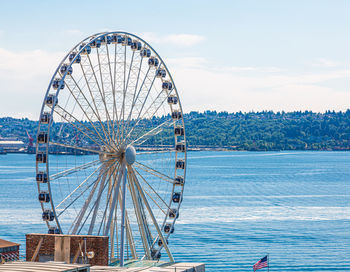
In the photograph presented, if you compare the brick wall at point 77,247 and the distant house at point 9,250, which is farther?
the distant house at point 9,250

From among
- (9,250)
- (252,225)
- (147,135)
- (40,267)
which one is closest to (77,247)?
(40,267)

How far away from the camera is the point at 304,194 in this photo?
14562 centimetres

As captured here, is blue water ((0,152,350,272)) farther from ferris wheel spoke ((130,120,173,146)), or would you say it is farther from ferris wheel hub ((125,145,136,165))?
ferris wheel hub ((125,145,136,165))

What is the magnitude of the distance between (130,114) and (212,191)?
346ft

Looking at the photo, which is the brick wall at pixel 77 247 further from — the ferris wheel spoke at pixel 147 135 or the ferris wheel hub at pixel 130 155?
the ferris wheel spoke at pixel 147 135

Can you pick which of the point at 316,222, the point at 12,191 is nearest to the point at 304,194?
the point at 316,222

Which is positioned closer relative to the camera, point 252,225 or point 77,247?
point 77,247

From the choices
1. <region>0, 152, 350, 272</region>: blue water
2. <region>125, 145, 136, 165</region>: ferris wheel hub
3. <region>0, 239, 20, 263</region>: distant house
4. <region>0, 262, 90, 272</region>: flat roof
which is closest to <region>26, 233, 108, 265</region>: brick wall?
<region>0, 262, 90, 272</region>: flat roof

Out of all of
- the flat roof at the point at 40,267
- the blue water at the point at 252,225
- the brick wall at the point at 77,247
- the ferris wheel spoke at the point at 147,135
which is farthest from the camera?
the blue water at the point at 252,225

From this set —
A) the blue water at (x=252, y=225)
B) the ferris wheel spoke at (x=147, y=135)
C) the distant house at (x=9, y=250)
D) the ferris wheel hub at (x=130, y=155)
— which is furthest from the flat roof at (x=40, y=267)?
the blue water at (x=252, y=225)

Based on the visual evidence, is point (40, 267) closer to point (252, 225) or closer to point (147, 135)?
point (147, 135)

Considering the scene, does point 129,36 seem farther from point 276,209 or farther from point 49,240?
point 276,209

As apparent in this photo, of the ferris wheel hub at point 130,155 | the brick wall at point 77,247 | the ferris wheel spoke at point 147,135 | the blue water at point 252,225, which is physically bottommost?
the blue water at point 252,225

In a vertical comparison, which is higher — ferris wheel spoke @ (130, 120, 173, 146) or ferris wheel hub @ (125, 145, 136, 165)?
ferris wheel spoke @ (130, 120, 173, 146)
